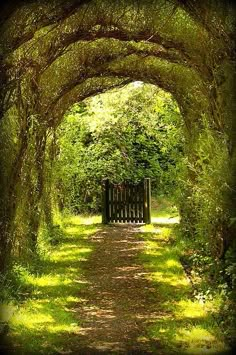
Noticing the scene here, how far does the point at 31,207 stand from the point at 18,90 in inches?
115

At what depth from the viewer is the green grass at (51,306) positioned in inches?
233

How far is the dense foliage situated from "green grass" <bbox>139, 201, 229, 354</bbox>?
298 inches

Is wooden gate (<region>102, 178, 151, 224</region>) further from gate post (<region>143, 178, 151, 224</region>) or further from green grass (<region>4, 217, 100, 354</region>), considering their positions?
green grass (<region>4, 217, 100, 354</region>)

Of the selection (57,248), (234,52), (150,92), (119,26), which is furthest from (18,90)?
(150,92)

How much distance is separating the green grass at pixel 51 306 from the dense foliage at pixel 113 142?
6.71 m

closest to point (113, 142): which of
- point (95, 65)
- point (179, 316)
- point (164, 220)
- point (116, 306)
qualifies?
point (164, 220)

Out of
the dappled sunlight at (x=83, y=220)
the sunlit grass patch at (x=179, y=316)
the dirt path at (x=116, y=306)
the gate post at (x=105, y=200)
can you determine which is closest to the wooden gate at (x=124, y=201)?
the gate post at (x=105, y=200)

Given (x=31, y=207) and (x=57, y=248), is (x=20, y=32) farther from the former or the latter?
(x=57, y=248)

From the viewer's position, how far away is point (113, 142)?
67.5ft

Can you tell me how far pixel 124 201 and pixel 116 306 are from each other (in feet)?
37.7

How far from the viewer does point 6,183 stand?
795cm

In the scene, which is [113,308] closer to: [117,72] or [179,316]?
[179,316]

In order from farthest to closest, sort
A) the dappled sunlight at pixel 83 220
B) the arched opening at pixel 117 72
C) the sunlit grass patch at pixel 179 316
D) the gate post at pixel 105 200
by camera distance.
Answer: the gate post at pixel 105 200, the dappled sunlight at pixel 83 220, the arched opening at pixel 117 72, the sunlit grass patch at pixel 179 316

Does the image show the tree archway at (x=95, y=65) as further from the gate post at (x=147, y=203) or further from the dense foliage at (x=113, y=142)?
the gate post at (x=147, y=203)
